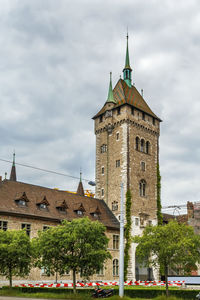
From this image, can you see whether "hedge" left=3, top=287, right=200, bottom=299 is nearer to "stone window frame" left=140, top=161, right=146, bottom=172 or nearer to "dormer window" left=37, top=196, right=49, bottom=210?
"dormer window" left=37, top=196, right=49, bottom=210

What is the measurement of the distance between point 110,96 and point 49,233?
31321 millimetres

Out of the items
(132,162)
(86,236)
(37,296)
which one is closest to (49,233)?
(86,236)

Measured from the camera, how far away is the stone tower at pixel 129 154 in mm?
53781

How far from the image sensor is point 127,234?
50.8m

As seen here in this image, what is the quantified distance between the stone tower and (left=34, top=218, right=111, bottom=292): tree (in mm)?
20567

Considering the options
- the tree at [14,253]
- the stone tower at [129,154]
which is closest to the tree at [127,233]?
the stone tower at [129,154]

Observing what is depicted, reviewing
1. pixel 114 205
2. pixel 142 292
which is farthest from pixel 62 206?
pixel 142 292

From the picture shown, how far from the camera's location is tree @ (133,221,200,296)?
2894 cm

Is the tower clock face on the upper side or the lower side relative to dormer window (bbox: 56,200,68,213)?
upper

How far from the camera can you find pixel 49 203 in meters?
47.2

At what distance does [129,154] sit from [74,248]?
25.8m

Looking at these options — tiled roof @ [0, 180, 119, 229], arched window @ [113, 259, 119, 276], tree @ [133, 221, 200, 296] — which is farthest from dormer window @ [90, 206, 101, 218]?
tree @ [133, 221, 200, 296]

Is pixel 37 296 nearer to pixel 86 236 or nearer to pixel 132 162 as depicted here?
pixel 86 236

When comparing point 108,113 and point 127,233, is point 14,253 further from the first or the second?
point 108,113
